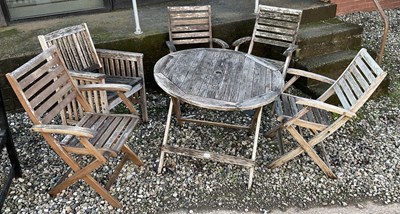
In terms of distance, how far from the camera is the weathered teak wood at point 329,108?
3084 millimetres

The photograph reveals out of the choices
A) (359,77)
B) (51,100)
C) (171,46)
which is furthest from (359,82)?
(51,100)

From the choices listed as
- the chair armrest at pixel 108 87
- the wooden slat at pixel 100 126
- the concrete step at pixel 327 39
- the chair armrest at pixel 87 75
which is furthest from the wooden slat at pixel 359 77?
the chair armrest at pixel 87 75

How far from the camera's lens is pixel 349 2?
20.6 ft

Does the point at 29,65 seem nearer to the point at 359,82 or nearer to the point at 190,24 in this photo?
the point at 190,24

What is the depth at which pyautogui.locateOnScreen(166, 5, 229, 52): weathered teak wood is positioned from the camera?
14.9 ft

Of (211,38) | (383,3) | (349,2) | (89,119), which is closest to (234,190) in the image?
(89,119)

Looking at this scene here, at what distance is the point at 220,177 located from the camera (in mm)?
3518

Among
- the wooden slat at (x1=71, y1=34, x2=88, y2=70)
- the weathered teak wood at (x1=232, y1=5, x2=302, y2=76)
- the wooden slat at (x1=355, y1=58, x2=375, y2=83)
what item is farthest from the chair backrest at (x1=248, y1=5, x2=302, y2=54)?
the wooden slat at (x1=71, y1=34, x2=88, y2=70)

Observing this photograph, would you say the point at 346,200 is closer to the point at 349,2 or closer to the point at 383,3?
the point at 349,2

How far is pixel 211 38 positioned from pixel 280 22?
89cm

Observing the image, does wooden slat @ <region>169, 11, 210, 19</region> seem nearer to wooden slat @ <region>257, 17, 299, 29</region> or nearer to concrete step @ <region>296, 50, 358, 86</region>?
wooden slat @ <region>257, 17, 299, 29</region>

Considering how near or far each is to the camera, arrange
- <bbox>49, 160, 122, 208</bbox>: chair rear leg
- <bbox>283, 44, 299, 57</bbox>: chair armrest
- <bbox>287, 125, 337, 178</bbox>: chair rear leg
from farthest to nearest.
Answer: <bbox>283, 44, 299, 57</bbox>: chair armrest
<bbox>287, 125, 337, 178</bbox>: chair rear leg
<bbox>49, 160, 122, 208</bbox>: chair rear leg

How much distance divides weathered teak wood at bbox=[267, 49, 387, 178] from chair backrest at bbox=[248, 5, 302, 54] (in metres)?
1.04

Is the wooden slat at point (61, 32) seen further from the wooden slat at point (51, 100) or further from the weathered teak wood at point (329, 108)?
the weathered teak wood at point (329, 108)
